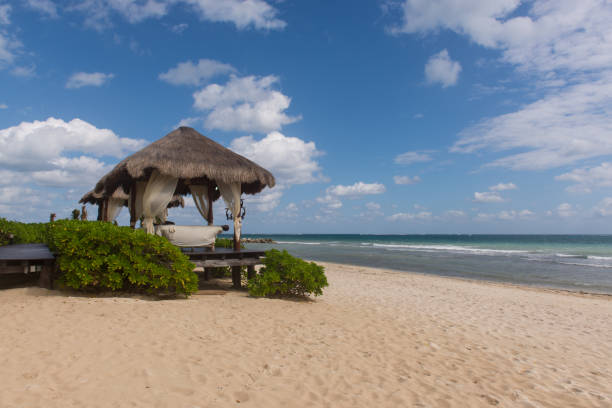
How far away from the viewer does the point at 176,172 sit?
747cm

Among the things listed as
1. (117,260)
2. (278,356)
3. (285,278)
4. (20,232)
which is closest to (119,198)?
Answer: (20,232)

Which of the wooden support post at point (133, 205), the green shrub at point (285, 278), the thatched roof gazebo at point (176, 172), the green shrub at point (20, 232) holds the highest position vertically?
the thatched roof gazebo at point (176, 172)

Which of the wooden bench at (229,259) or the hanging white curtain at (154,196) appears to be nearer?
the wooden bench at (229,259)

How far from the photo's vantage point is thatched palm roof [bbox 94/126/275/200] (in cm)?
745

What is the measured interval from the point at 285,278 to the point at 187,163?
324 centimetres

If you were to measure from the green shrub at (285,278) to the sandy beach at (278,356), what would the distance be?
36cm

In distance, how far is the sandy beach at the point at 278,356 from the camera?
3.07 m

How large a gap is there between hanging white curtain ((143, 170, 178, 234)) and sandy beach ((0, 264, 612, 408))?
2182 millimetres

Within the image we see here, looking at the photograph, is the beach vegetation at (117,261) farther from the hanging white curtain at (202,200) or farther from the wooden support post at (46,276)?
the hanging white curtain at (202,200)

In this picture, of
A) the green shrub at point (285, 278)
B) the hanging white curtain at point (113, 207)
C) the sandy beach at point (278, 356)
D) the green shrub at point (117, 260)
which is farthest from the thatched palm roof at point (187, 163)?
the hanging white curtain at point (113, 207)

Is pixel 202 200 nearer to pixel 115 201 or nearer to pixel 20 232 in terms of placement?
pixel 20 232

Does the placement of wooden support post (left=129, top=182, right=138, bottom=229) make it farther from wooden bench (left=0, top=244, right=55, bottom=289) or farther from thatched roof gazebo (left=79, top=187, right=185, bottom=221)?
thatched roof gazebo (left=79, top=187, right=185, bottom=221)

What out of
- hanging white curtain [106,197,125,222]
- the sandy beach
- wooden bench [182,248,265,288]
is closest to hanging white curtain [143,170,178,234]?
wooden bench [182,248,265,288]

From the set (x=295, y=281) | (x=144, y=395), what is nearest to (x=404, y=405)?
(x=144, y=395)
